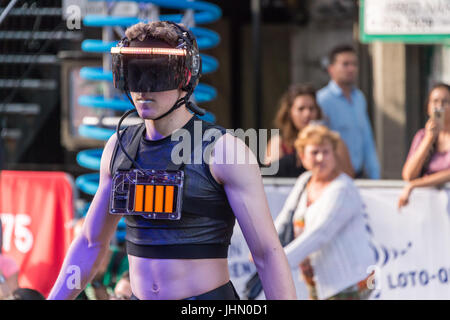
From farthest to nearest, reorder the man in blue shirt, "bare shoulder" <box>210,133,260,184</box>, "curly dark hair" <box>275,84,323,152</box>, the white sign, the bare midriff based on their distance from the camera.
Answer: the man in blue shirt
"curly dark hair" <box>275,84,323,152</box>
the white sign
the bare midriff
"bare shoulder" <box>210,133,260,184</box>

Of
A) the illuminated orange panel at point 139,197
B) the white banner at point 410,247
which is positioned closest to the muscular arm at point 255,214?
the illuminated orange panel at point 139,197

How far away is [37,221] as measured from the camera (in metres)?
7.28

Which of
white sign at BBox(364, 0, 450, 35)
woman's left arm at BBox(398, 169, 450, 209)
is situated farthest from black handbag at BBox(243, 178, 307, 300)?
white sign at BBox(364, 0, 450, 35)

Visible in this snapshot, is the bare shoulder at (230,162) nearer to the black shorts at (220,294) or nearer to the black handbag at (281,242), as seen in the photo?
the black shorts at (220,294)

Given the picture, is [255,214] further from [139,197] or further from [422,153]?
[422,153]

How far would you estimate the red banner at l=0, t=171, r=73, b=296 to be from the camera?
713 cm

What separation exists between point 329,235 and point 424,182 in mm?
761

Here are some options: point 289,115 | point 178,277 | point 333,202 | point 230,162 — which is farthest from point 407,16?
point 178,277

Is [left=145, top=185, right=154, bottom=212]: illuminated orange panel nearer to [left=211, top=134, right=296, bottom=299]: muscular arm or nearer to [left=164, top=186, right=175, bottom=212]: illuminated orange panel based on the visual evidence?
[left=164, top=186, right=175, bottom=212]: illuminated orange panel

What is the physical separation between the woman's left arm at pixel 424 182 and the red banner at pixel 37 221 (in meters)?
2.52

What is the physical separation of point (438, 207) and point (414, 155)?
402 mm

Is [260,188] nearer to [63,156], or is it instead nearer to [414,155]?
[414,155]

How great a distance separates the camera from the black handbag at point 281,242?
622 centimetres

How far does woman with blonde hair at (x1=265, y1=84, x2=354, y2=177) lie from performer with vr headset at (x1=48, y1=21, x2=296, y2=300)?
10.3 ft
